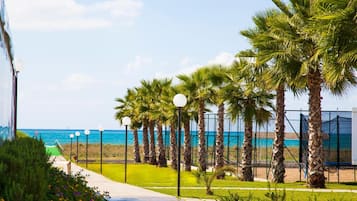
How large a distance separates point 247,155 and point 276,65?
787cm

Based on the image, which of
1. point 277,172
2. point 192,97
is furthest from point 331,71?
point 192,97

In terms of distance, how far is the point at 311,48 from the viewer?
979 inches

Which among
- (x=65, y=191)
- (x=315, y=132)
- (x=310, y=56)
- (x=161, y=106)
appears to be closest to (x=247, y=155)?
(x=315, y=132)

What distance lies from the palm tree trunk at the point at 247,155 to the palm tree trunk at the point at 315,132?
633 centimetres

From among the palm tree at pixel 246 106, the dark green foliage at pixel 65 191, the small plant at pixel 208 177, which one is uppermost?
the palm tree at pixel 246 106

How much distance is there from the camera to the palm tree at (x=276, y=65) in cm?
2528

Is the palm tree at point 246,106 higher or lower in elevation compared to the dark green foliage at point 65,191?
higher

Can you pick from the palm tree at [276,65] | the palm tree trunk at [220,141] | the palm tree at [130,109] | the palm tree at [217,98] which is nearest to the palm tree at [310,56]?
the palm tree at [276,65]

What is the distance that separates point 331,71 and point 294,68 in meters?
5.20

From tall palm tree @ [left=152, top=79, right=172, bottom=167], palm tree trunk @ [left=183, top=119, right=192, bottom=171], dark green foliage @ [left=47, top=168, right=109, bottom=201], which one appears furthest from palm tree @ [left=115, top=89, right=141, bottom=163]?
dark green foliage @ [left=47, top=168, right=109, bottom=201]

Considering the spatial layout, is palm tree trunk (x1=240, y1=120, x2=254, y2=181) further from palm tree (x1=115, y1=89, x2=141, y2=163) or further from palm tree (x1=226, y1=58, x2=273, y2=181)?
palm tree (x1=115, y1=89, x2=141, y2=163)

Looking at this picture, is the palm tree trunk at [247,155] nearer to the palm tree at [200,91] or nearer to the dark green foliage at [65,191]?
the palm tree at [200,91]

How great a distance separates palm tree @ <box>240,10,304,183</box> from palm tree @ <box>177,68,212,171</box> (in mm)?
7346

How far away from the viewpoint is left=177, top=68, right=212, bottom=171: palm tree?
36.7m
